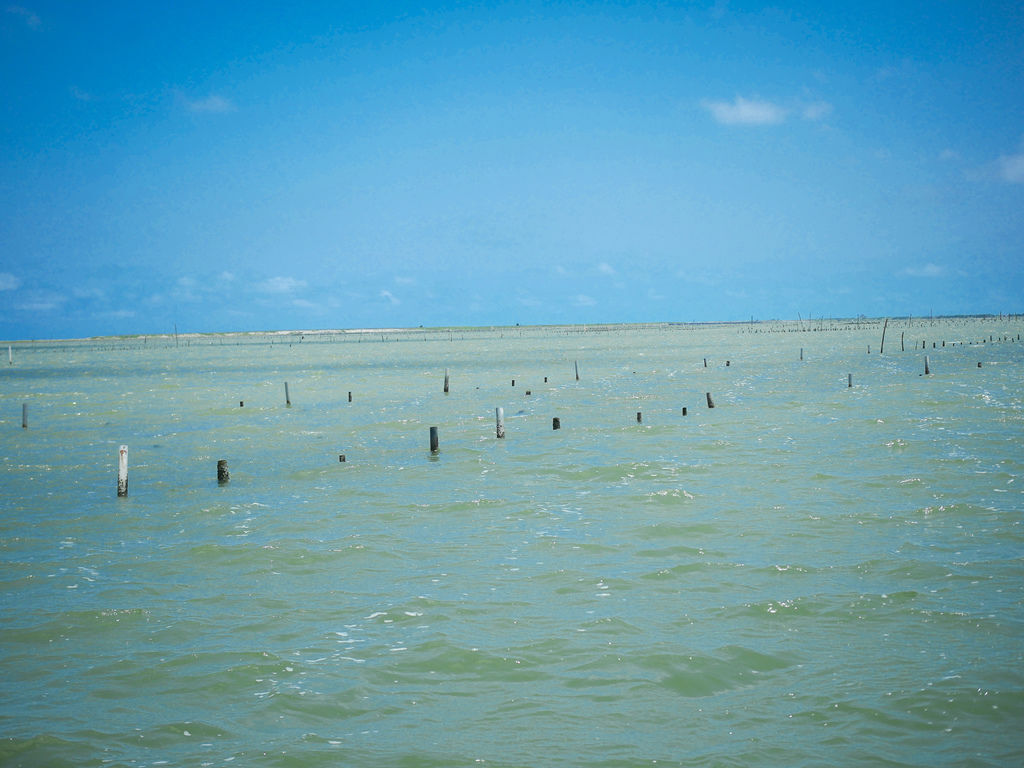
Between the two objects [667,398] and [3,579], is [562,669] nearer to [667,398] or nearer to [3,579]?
[3,579]

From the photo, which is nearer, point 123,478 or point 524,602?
point 524,602

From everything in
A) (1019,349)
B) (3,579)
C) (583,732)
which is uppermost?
(1019,349)

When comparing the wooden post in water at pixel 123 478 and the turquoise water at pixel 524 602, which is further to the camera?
the wooden post in water at pixel 123 478

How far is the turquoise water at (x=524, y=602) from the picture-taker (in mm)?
9492

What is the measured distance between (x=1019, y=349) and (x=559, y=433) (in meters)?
77.3

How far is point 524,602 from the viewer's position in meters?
13.9

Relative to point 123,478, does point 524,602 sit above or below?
below

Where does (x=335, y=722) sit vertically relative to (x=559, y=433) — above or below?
below

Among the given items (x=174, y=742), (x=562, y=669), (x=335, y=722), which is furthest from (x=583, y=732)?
(x=174, y=742)

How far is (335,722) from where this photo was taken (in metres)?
9.93

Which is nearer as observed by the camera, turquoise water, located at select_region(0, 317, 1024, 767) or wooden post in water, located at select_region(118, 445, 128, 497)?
turquoise water, located at select_region(0, 317, 1024, 767)

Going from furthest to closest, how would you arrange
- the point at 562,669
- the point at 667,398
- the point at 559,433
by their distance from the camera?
the point at 667,398 < the point at 559,433 < the point at 562,669

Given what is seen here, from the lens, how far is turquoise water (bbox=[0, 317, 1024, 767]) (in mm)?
9492

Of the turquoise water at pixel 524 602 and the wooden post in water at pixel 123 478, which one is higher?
the wooden post in water at pixel 123 478
